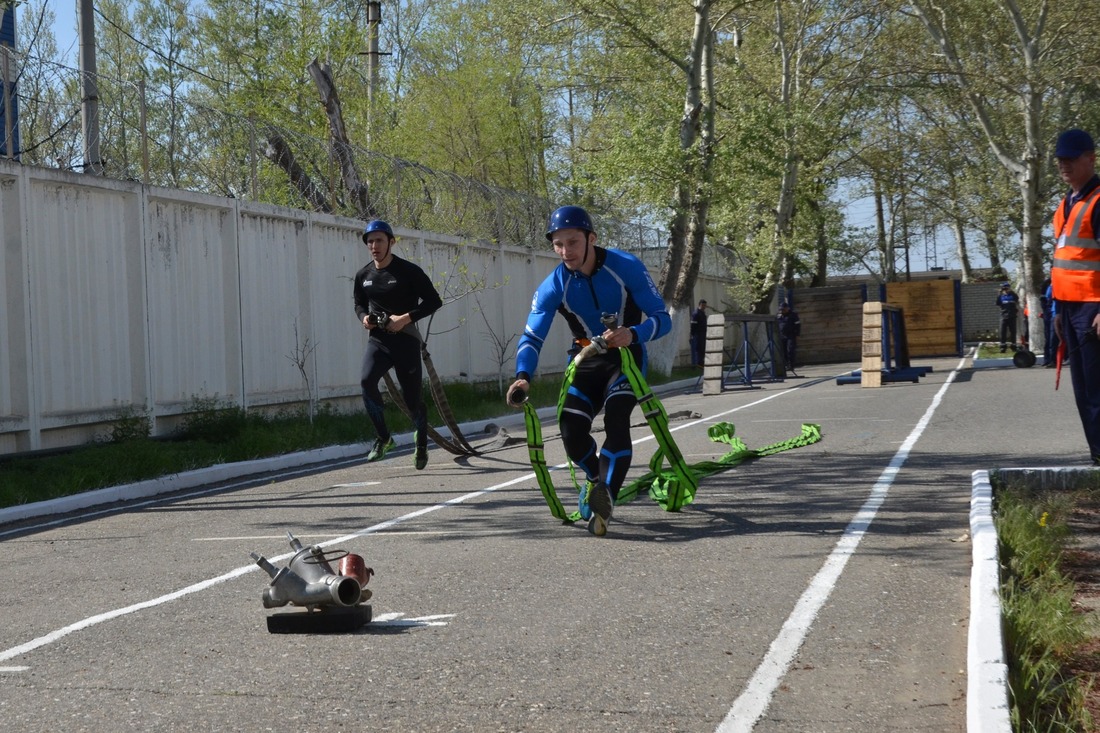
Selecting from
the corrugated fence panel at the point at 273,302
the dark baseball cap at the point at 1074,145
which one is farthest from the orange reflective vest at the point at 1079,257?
the corrugated fence panel at the point at 273,302

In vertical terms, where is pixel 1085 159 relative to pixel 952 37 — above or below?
below

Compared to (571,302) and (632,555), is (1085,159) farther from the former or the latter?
(632,555)

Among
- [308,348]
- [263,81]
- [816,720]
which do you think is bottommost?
[816,720]

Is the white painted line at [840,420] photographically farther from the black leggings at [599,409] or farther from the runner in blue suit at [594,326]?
the black leggings at [599,409]

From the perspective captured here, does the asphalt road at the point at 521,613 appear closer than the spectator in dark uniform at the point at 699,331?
Yes

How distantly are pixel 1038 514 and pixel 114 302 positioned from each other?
32.2 ft

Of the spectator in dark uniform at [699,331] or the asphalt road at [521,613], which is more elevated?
the spectator in dark uniform at [699,331]

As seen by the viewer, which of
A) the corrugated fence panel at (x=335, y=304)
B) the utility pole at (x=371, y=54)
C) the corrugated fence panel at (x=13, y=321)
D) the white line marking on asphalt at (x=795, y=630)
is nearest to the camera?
the white line marking on asphalt at (x=795, y=630)

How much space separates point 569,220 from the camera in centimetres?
770

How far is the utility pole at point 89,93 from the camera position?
13203 millimetres

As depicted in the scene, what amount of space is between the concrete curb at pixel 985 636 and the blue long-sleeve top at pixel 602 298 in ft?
7.02

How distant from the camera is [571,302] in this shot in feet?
26.3

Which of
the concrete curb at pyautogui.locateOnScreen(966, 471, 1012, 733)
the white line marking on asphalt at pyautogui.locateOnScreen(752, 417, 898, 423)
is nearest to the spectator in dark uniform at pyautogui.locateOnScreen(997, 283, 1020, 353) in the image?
the white line marking on asphalt at pyautogui.locateOnScreen(752, 417, 898, 423)

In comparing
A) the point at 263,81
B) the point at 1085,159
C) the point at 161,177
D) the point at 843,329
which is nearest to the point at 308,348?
the point at 161,177
